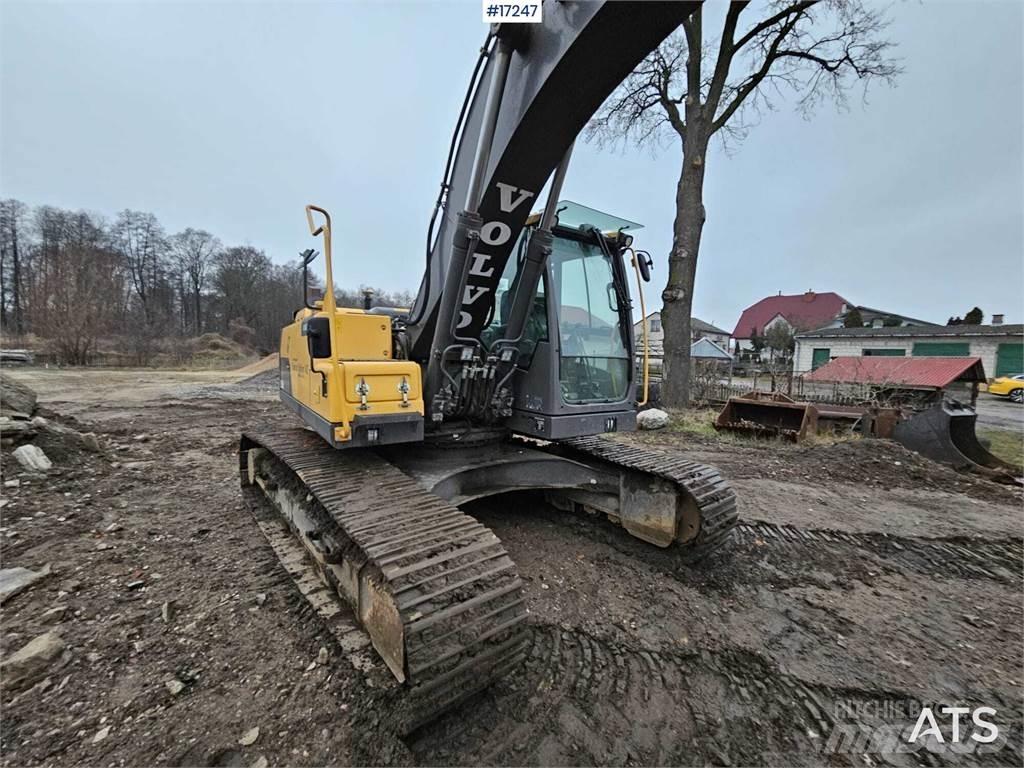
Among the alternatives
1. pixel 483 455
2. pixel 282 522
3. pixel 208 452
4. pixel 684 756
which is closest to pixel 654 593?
pixel 684 756

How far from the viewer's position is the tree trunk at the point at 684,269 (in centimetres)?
1021

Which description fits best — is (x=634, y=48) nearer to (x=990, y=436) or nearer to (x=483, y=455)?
(x=483, y=455)

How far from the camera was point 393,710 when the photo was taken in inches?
72.6

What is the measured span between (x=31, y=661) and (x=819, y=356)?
3190 centimetres

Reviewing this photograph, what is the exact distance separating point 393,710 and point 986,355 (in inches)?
1280

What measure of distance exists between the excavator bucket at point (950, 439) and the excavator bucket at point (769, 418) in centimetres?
132

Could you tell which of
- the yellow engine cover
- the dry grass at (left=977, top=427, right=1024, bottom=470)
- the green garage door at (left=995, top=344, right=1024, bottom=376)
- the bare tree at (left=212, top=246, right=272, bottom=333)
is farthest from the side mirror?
the bare tree at (left=212, top=246, right=272, bottom=333)

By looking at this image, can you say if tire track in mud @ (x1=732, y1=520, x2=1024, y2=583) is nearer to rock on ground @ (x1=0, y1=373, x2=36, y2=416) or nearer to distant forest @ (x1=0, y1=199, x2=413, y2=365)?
rock on ground @ (x1=0, y1=373, x2=36, y2=416)

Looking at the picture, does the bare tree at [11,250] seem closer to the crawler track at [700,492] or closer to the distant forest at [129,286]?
the distant forest at [129,286]

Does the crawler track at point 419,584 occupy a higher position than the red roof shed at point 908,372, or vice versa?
the red roof shed at point 908,372

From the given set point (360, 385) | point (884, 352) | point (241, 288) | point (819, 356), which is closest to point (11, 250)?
point (241, 288)

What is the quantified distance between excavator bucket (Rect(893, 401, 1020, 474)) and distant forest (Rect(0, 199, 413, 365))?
1779cm

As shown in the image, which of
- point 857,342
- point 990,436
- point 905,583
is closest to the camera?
point 905,583

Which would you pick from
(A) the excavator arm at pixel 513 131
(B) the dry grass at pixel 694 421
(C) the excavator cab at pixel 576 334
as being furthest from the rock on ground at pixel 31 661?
(B) the dry grass at pixel 694 421
